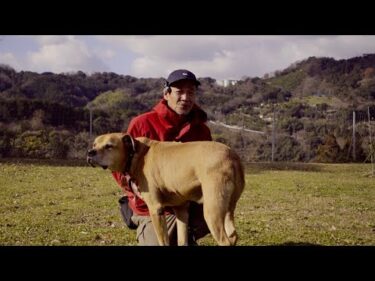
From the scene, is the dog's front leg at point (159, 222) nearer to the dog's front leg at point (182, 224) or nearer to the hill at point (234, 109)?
the dog's front leg at point (182, 224)

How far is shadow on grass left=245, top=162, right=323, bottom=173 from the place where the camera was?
33.6 ft

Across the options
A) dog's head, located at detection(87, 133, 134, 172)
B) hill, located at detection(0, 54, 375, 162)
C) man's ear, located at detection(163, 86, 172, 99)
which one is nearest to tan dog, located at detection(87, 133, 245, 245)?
dog's head, located at detection(87, 133, 134, 172)

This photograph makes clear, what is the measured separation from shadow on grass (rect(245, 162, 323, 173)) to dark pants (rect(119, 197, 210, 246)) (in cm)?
456

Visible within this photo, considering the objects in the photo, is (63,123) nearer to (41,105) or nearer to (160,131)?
(41,105)

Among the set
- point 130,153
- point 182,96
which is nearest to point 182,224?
point 130,153

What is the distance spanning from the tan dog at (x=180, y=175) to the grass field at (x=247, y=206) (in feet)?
5.28

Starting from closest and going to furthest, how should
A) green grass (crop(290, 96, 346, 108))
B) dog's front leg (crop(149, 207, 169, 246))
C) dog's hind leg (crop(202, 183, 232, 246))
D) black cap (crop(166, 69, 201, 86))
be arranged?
dog's hind leg (crop(202, 183, 232, 246))
dog's front leg (crop(149, 207, 169, 246))
black cap (crop(166, 69, 201, 86))
green grass (crop(290, 96, 346, 108))

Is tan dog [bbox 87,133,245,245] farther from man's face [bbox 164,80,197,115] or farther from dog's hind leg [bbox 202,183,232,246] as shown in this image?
man's face [bbox 164,80,197,115]

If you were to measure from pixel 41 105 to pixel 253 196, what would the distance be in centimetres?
535

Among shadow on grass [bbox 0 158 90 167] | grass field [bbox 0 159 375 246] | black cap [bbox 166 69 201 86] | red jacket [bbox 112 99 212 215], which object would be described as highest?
black cap [bbox 166 69 201 86]

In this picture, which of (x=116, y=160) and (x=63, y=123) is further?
(x=63, y=123)

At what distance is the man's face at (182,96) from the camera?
537 cm

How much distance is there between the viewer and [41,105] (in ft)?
36.5
